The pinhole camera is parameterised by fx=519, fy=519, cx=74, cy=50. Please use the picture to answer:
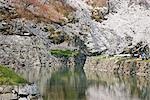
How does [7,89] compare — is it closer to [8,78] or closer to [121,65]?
[8,78]

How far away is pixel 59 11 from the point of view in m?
18.5

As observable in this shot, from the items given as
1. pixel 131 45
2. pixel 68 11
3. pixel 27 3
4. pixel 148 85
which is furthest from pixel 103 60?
pixel 27 3

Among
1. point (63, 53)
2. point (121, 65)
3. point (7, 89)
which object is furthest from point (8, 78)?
point (63, 53)

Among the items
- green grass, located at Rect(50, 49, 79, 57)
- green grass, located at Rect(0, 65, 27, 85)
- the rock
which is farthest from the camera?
green grass, located at Rect(50, 49, 79, 57)

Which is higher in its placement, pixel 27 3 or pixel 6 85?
pixel 27 3

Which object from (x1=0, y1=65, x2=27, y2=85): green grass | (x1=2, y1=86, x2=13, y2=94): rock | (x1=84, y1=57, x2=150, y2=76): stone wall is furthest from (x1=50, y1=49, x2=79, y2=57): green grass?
(x1=2, y1=86, x2=13, y2=94): rock

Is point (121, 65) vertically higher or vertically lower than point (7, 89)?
higher

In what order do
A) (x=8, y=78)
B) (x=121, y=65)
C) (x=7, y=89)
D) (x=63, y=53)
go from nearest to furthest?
(x=7, y=89) → (x=8, y=78) → (x=121, y=65) → (x=63, y=53)

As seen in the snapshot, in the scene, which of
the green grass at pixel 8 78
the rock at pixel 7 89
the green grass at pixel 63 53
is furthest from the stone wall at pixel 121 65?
the rock at pixel 7 89

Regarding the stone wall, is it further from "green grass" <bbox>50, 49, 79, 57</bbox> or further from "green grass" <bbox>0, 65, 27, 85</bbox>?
"green grass" <bbox>0, 65, 27, 85</bbox>

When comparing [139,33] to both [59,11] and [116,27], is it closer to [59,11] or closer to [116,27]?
[116,27]

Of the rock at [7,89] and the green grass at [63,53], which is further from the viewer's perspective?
the green grass at [63,53]

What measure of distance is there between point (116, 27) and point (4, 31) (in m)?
18.8

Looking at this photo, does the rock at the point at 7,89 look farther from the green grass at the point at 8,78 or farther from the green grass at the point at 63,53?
the green grass at the point at 63,53
